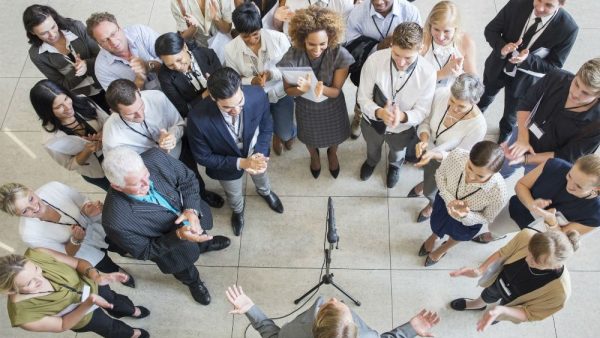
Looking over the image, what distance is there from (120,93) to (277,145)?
1764mm

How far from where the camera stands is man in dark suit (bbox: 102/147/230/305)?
2641 mm

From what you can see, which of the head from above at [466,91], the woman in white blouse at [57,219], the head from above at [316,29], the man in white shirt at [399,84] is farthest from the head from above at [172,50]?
the head from above at [466,91]

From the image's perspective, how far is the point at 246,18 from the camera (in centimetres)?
320

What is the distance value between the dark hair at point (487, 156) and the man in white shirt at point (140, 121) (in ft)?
6.21

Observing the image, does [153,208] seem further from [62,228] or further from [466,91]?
[466,91]

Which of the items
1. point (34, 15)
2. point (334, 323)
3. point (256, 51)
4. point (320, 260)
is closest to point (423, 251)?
point (320, 260)

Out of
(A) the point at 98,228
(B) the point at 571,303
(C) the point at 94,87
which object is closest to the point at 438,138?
(B) the point at 571,303

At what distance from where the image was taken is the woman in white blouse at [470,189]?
265cm

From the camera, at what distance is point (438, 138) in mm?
3232

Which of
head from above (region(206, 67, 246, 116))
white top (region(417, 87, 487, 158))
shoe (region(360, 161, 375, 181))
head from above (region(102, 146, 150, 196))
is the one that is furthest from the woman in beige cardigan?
head from above (region(102, 146, 150, 196))

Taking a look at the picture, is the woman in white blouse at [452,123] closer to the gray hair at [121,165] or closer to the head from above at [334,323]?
the head from above at [334,323]

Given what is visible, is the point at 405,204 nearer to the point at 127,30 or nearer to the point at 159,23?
the point at 127,30

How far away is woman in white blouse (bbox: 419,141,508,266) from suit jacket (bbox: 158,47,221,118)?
1.76 meters

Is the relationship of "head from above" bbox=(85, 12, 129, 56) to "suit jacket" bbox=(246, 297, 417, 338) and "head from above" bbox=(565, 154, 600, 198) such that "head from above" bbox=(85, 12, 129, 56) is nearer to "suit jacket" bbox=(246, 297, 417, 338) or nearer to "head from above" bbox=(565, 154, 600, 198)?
"suit jacket" bbox=(246, 297, 417, 338)
